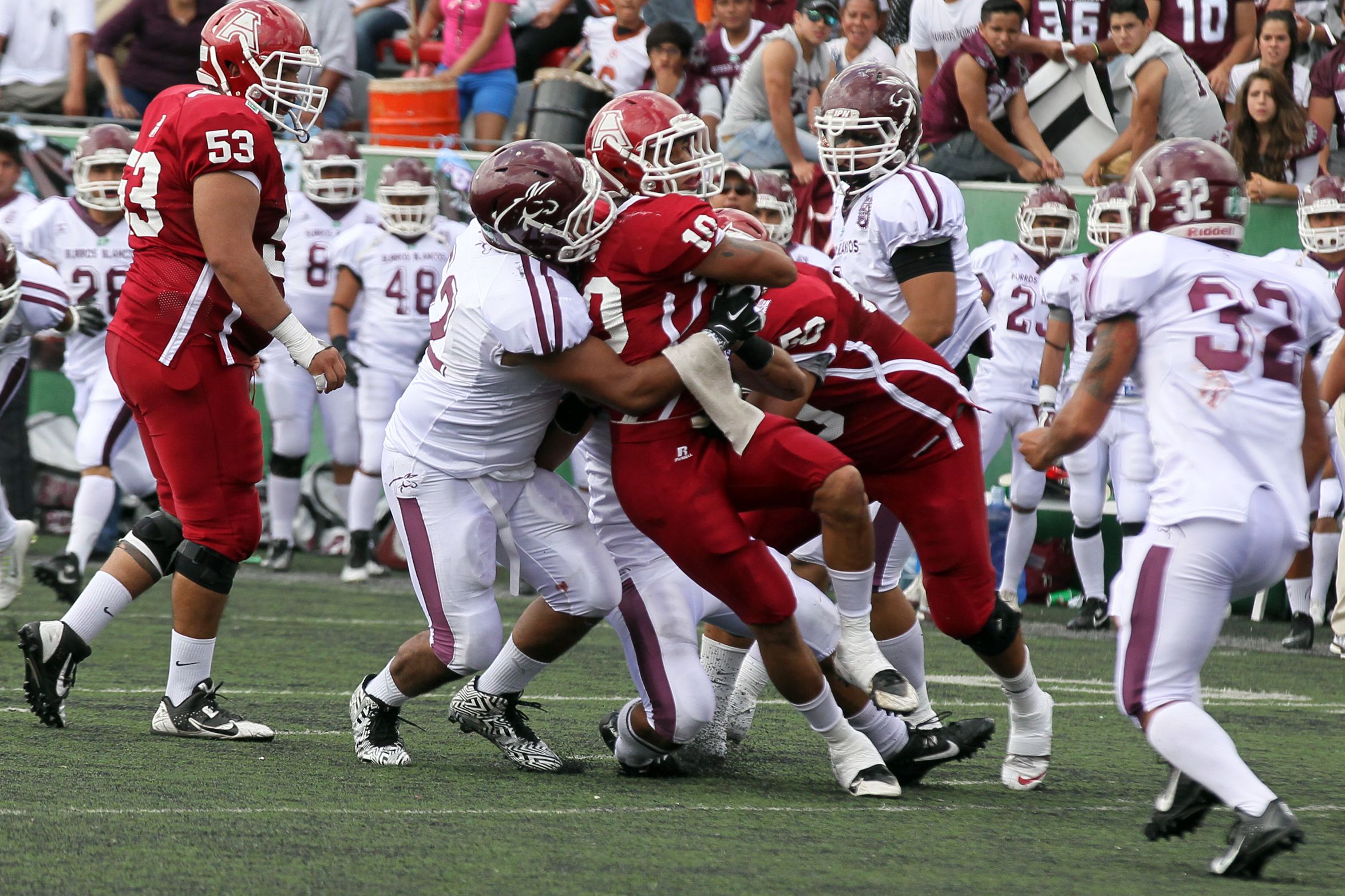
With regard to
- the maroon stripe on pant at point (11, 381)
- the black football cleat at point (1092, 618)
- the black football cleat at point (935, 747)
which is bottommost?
the black football cleat at point (1092, 618)

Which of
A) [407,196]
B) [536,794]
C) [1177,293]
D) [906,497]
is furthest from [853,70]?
[407,196]

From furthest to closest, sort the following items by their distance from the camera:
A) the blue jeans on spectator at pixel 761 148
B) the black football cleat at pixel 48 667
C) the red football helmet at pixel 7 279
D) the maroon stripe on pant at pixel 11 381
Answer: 1. the blue jeans on spectator at pixel 761 148
2. the maroon stripe on pant at pixel 11 381
3. the red football helmet at pixel 7 279
4. the black football cleat at pixel 48 667

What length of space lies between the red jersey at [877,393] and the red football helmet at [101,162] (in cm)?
480

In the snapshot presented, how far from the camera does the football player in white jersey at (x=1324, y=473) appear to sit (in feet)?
25.7

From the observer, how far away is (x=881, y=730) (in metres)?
4.32

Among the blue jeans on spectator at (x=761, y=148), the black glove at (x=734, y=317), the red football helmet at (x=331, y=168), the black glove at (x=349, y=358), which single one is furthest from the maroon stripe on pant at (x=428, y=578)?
the blue jeans on spectator at (x=761, y=148)

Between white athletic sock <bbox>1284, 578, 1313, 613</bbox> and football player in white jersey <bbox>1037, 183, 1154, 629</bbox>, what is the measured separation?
2.35 feet

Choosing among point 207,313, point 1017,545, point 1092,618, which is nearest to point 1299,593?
point 1092,618

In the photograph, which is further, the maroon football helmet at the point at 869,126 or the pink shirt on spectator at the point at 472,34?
the pink shirt on spectator at the point at 472,34

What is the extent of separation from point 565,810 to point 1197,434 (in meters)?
1.54

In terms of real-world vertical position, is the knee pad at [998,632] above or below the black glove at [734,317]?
below

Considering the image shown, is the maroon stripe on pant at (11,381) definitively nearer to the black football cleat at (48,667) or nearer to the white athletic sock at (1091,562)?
the black football cleat at (48,667)

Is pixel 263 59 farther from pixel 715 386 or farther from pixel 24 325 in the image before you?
pixel 24 325

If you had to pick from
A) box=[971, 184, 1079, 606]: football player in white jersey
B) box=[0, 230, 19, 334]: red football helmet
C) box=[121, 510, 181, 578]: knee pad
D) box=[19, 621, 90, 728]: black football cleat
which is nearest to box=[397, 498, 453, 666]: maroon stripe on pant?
box=[121, 510, 181, 578]: knee pad
